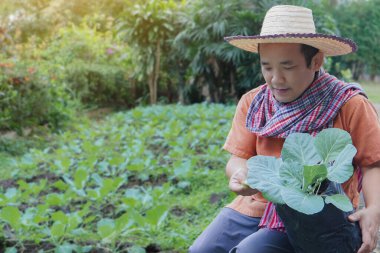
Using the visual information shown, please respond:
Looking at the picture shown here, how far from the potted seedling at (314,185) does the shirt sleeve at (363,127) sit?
6.8 inches

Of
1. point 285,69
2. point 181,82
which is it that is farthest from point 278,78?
point 181,82

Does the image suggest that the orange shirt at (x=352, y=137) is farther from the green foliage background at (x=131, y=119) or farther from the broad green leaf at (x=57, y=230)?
the broad green leaf at (x=57, y=230)

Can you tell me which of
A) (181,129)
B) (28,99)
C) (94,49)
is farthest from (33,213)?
(94,49)

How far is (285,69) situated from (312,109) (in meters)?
0.14

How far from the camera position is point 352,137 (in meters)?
1.46

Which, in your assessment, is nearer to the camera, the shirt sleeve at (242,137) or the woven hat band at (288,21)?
the woven hat band at (288,21)

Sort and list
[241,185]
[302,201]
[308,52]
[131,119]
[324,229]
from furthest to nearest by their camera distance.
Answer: [131,119] → [308,52] → [241,185] → [324,229] → [302,201]

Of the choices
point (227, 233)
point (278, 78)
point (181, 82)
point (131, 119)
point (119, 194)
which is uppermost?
point (278, 78)

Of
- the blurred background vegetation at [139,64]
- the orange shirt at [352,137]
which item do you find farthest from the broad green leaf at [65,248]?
the blurred background vegetation at [139,64]

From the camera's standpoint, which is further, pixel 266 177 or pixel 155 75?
pixel 155 75

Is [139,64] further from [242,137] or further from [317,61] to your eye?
[317,61]

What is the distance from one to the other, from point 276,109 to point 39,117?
5500 mm

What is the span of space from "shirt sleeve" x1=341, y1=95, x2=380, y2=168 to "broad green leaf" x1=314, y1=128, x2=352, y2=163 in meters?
0.21

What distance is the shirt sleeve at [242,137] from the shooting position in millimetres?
1640
